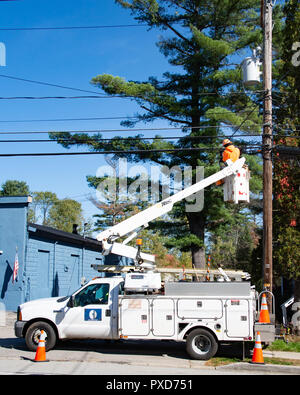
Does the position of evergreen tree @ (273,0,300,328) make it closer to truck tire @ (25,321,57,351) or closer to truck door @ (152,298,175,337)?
truck door @ (152,298,175,337)

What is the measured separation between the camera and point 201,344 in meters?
10.6

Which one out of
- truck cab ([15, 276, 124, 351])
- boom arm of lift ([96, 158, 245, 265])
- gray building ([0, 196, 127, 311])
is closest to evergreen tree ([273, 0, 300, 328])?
boom arm of lift ([96, 158, 245, 265])

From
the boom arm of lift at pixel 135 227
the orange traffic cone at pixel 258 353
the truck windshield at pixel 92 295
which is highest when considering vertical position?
the boom arm of lift at pixel 135 227

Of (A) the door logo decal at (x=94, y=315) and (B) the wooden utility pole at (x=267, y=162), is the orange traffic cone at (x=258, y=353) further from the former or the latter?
(A) the door logo decal at (x=94, y=315)

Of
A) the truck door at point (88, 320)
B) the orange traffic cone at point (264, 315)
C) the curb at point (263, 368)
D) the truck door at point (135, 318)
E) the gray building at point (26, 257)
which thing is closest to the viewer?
the curb at point (263, 368)

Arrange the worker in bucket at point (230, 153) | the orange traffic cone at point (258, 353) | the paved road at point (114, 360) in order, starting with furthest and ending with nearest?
the worker in bucket at point (230, 153), the orange traffic cone at point (258, 353), the paved road at point (114, 360)

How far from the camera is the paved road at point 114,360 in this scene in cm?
923

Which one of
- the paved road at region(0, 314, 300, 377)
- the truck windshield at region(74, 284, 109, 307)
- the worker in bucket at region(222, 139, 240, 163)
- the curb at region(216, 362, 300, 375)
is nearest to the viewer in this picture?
the paved road at region(0, 314, 300, 377)

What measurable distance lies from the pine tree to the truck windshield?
9389mm

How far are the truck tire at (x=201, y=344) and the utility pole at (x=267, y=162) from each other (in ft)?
8.50

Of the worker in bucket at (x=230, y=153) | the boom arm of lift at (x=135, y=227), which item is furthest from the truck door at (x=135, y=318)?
the worker in bucket at (x=230, y=153)

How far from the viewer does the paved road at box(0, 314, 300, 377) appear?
9.23m

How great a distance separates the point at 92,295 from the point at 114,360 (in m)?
1.73
